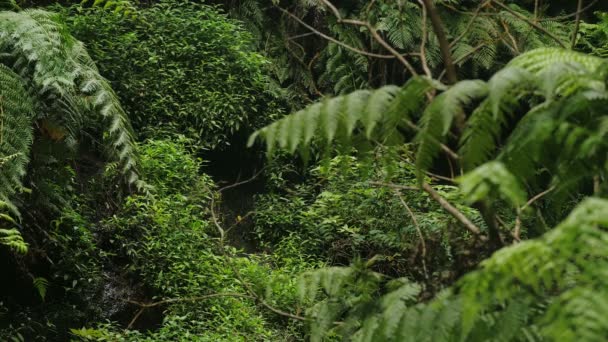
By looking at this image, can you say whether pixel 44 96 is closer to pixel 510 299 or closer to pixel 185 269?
pixel 185 269

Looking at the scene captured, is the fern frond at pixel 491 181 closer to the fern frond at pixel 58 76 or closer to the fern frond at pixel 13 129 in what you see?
the fern frond at pixel 13 129

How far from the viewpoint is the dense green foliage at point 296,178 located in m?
1.42

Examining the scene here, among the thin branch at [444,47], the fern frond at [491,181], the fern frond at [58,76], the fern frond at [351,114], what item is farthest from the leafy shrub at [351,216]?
the fern frond at [491,181]

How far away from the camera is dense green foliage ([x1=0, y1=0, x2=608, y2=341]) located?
1.42 m

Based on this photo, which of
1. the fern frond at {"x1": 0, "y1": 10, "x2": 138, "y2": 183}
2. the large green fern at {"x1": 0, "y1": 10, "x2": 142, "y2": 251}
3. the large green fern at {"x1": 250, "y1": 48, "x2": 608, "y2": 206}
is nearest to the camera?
the large green fern at {"x1": 250, "y1": 48, "x2": 608, "y2": 206}

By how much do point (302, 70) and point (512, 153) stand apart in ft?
18.0

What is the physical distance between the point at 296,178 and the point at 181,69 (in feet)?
4.49

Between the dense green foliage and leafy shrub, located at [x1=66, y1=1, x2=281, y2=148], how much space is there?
20 mm

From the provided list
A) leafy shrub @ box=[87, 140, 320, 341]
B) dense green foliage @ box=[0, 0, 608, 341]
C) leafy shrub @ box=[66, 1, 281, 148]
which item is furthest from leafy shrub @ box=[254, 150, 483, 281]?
leafy shrub @ box=[66, 1, 281, 148]

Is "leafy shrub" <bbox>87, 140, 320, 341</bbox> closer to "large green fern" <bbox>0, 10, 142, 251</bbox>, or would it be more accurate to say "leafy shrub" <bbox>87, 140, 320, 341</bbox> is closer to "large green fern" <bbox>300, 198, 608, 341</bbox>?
"large green fern" <bbox>0, 10, 142, 251</bbox>

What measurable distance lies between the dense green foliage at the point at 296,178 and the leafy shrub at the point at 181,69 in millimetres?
20

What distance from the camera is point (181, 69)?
240 inches

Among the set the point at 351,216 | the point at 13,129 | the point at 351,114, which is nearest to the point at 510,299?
the point at 351,114

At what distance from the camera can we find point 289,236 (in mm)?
5461
